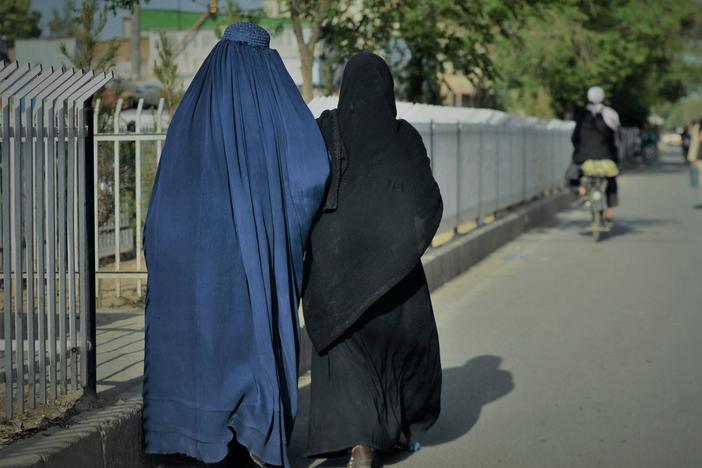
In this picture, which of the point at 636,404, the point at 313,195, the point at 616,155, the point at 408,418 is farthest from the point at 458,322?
the point at 616,155

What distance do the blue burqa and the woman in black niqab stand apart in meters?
0.37

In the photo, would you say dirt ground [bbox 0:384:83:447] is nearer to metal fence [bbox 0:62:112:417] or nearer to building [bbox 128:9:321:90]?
metal fence [bbox 0:62:112:417]

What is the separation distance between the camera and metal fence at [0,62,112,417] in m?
4.73

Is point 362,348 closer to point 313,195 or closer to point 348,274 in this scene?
point 348,274

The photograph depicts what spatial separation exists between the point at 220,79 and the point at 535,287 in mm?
7479

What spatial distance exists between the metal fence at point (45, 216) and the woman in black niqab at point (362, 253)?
948 millimetres

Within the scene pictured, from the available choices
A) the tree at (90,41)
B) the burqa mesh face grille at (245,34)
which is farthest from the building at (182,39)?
the burqa mesh face grille at (245,34)

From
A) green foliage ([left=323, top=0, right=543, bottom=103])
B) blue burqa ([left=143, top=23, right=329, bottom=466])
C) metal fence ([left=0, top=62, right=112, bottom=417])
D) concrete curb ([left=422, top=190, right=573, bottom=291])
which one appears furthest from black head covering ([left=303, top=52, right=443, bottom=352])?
green foliage ([left=323, top=0, right=543, bottom=103])

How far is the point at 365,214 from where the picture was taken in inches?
206

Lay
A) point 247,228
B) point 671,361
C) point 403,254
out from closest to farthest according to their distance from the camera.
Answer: point 247,228 < point 403,254 < point 671,361

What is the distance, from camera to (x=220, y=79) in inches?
191

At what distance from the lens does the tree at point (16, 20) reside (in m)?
14.2

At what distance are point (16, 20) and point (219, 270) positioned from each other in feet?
60.1

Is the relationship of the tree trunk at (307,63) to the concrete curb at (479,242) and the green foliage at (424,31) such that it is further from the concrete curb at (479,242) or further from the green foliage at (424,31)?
the concrete curb at (479,242)
